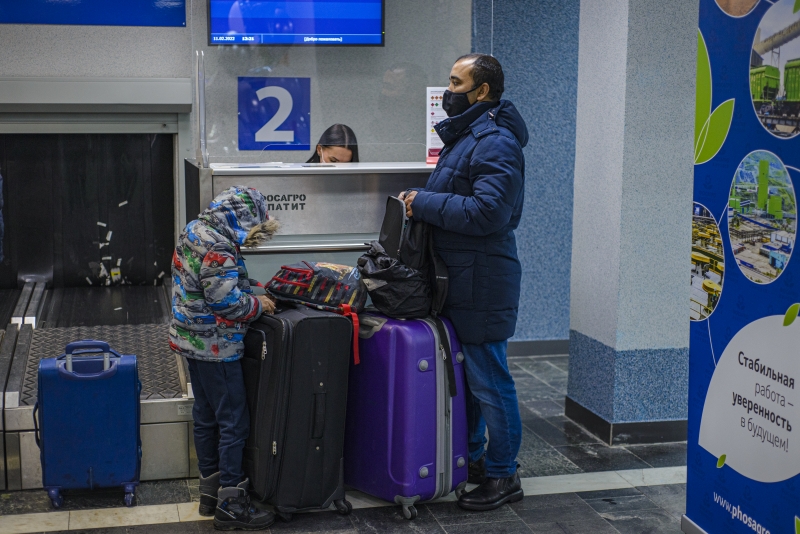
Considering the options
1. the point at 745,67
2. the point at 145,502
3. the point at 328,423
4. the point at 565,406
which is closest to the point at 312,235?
the point at 328,423

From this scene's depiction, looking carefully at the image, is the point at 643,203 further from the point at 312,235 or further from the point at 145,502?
the point at 145,502

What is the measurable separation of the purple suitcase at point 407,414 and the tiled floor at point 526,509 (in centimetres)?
13

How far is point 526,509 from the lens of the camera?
346 centimetres

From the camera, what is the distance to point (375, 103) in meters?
4.21

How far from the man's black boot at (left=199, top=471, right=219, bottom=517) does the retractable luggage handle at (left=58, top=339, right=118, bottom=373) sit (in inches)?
23.1

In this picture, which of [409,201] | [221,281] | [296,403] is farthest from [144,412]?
[409,201]

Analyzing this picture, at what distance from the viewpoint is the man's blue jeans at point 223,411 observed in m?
3.21

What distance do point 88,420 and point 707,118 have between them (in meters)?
2.49

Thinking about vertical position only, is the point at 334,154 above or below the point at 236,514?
above

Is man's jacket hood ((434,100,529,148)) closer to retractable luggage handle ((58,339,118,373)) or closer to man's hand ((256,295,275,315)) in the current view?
man's hand ((256,295,275,315))

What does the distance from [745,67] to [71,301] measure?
3940 millimetres

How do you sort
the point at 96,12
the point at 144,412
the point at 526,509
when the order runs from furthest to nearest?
the point at 96,12 < the point at 144,412 < the point at 526,509

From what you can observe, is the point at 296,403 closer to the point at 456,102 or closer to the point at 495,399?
the point at 495,399

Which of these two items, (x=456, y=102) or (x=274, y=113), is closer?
(x=456, y=102)
